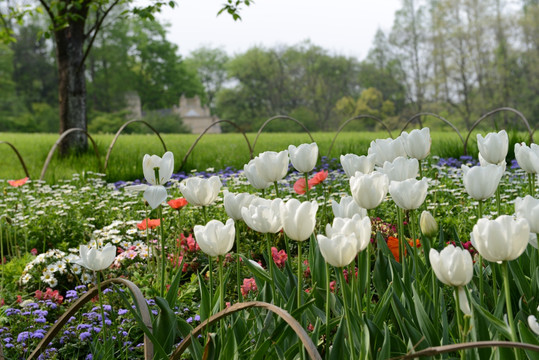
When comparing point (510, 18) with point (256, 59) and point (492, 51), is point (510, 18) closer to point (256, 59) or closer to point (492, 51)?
point (492, 51)

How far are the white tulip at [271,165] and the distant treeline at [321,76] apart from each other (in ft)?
111

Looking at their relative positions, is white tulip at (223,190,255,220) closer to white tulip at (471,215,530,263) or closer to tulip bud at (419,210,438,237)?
tulip bud at (419,210,438,237)

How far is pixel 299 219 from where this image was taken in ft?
4.14

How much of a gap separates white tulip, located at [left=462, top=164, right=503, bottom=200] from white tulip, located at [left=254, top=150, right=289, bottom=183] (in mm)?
547

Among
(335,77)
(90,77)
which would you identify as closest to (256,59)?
(335,77)

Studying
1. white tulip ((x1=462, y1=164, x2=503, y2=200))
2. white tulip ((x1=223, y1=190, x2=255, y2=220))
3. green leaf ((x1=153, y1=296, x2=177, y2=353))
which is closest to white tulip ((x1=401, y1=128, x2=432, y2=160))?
white tulip ((x1=462, y1=164, x2=503, y2=200))

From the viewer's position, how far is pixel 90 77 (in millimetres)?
45250

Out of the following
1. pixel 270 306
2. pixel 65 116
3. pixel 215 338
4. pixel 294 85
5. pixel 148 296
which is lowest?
pixel 148 296

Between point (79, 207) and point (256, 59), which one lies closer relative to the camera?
point (79, 207)

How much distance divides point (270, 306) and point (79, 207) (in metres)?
4.09

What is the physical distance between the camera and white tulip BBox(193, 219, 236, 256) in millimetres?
1354

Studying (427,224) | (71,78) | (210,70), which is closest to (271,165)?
(427,224)

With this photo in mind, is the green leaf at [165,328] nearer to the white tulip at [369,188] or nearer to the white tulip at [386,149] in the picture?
the white tulip at [369,188]

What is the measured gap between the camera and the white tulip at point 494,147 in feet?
5.73
